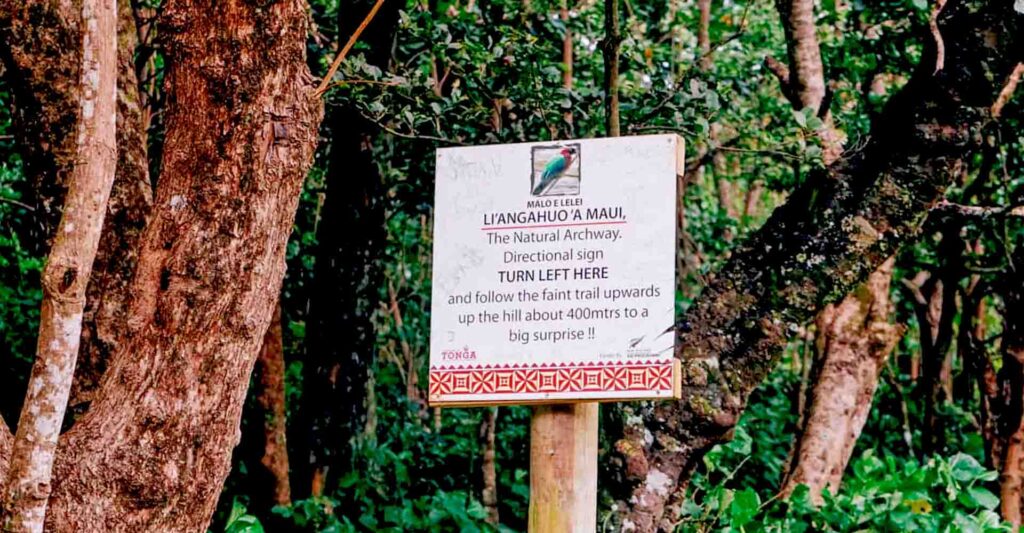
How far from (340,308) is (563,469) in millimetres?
3967

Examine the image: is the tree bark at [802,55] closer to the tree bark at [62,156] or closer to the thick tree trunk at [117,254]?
the thick tree trunk at [117,254]

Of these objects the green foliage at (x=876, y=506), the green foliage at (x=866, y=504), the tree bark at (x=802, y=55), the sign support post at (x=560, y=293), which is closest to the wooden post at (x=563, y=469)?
the sign support post at (x=560, y=293)

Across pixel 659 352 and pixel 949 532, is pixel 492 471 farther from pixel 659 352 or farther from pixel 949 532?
pixel 659 352

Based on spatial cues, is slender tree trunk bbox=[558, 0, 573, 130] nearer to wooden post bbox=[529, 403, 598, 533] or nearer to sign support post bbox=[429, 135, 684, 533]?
sign support post bbox=[429, 135, 684, 533]

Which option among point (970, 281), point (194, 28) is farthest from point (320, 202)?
point (194, 28)

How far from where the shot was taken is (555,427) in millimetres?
4027

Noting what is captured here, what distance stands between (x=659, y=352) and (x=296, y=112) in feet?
4.29

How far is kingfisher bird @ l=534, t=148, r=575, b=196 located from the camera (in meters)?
4.07

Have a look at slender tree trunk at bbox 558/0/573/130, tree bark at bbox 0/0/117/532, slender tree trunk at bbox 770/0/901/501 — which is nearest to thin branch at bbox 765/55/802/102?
slender tree trunk at bbox 770/0/901/501

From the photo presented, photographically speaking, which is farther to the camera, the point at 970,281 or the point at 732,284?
the point at 970,281

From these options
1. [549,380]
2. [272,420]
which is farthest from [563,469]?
[272,420]

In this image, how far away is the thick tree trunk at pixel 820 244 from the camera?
524cm

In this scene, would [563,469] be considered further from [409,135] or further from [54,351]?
[409,135]

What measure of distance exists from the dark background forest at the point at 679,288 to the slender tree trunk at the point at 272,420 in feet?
0.04
